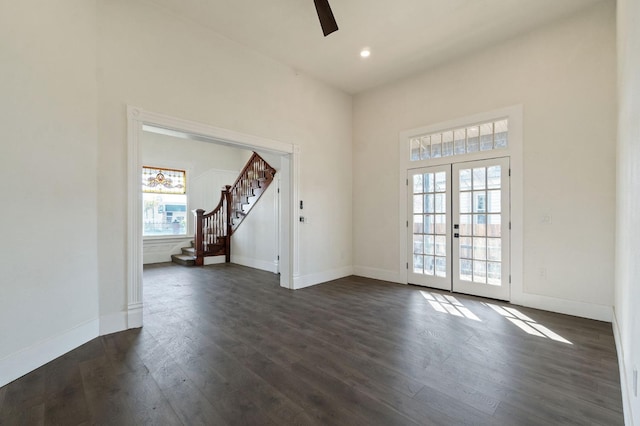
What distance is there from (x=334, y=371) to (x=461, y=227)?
317 centimetres

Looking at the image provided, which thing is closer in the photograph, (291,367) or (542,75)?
(291,367)

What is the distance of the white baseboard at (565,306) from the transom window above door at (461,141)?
2093 millimetres

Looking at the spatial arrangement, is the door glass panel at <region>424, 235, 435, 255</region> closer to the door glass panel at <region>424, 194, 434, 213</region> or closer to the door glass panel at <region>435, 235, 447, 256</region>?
the door glass panel at <region>435, 235, 447, 256</region>

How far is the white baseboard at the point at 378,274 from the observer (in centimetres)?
511

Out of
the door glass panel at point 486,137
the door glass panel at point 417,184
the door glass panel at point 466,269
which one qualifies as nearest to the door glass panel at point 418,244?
the door glass panel at point 466,269

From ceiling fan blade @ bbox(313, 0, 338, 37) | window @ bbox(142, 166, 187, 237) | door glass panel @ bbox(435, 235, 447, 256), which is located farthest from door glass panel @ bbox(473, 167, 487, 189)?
window @ bbox(142, 166, 187, 237)

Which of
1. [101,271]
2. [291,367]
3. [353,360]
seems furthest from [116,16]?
[353,360]

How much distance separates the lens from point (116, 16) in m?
3.01

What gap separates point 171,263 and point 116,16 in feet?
19.0

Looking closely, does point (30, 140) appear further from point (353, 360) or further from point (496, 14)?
point (496, 14)

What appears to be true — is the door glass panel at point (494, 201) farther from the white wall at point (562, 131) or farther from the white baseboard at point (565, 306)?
the white baseboard at point (565, 306)

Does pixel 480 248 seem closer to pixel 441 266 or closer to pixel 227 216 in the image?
pixel 441 266

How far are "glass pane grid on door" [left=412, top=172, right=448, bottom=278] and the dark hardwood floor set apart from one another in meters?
1.07

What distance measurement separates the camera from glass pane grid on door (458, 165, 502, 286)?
13.3ft
